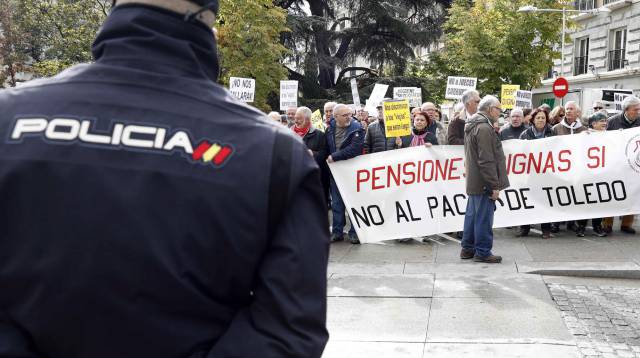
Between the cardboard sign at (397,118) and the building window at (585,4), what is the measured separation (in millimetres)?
28511

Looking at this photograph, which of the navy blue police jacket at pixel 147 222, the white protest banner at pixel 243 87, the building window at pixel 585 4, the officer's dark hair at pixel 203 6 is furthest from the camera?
the building window at pixel 585 4

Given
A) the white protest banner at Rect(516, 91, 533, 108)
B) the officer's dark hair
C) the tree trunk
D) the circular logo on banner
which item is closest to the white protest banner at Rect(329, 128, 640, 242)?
the circular logo on banner

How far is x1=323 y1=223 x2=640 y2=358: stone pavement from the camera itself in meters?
5.38

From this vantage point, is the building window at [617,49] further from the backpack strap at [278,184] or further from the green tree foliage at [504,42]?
the backpack strap at [278,184]

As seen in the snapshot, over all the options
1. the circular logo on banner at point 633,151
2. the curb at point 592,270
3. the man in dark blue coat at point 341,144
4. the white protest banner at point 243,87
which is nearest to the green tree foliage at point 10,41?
the white protest banner at point 243,87

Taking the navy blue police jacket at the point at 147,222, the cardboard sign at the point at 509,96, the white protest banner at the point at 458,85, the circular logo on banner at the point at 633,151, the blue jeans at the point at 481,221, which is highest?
the navy blue police jacket at the point at 147,222

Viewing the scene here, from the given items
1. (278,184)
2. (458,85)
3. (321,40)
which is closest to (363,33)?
(321,40)

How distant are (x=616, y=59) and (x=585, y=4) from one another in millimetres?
4462

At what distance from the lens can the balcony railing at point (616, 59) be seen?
107ft

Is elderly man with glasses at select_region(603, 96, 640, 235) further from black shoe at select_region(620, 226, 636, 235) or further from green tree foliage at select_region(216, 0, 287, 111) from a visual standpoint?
green tree foliage at select_region(216, 0, 287, 111)

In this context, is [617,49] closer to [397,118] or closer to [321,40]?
[321,40]

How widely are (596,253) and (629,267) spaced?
3.22 ft

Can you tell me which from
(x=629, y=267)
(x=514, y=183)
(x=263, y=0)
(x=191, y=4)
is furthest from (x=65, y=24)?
(x=191, y=4)

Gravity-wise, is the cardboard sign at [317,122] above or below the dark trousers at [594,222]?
above
